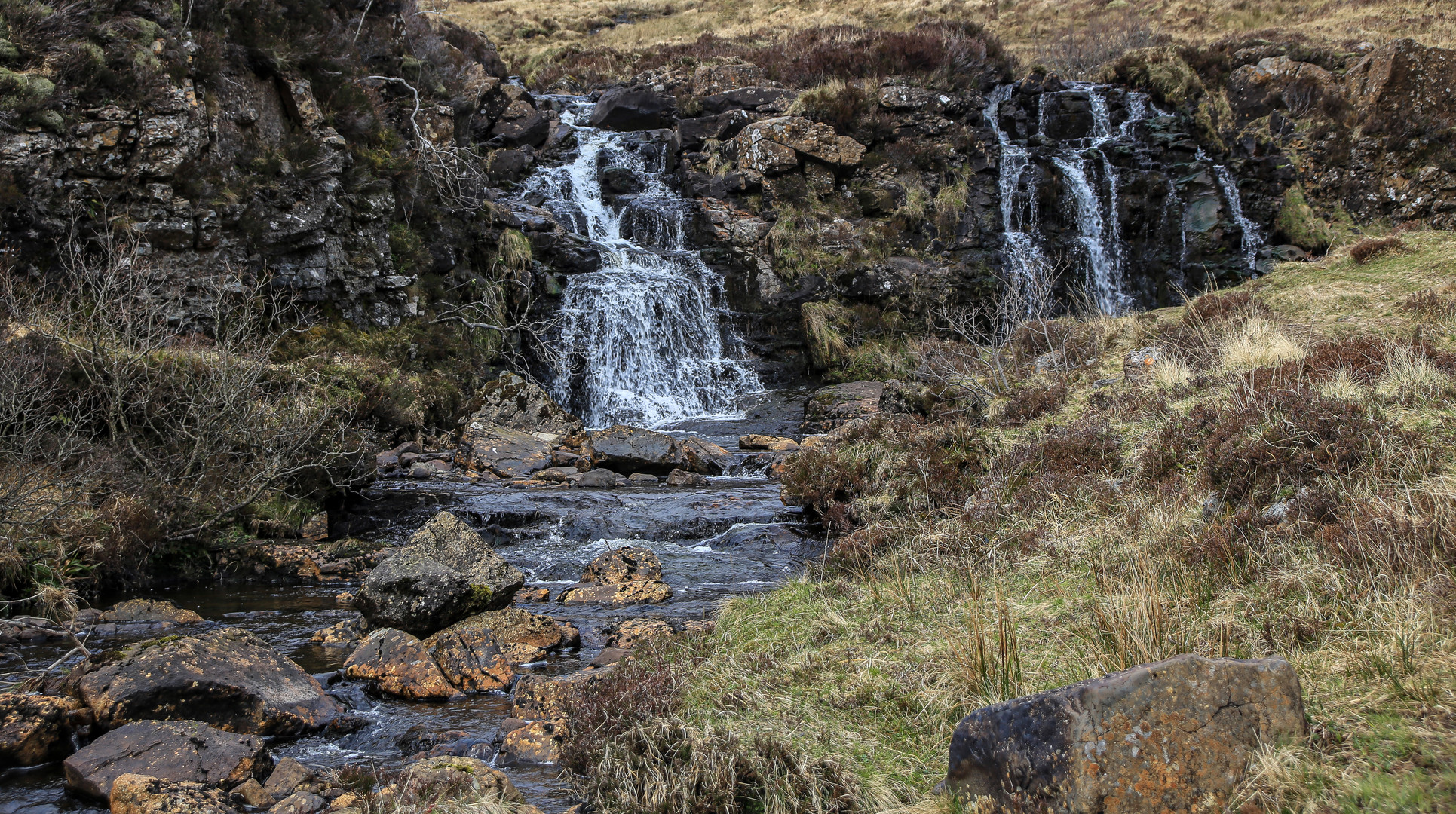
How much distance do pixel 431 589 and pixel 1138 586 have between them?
4.91 metres

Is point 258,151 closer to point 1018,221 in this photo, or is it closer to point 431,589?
point 431,589

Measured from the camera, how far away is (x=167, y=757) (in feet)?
13.1

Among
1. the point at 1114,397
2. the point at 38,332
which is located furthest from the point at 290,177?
the point at 1114,397

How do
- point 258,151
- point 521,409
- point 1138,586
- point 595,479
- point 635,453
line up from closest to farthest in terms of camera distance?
1. point 1138,586
2. point 595,479
3. point 635,453
4. point 258,151
5. point 521,409

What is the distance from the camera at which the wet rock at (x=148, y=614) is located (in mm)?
6602

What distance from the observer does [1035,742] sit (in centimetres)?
259

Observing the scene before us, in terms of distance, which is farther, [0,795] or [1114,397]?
[1114,397]

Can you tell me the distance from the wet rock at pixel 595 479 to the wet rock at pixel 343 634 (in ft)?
18.2

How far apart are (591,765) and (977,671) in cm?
188

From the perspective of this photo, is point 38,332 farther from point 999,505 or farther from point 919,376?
point 919,376

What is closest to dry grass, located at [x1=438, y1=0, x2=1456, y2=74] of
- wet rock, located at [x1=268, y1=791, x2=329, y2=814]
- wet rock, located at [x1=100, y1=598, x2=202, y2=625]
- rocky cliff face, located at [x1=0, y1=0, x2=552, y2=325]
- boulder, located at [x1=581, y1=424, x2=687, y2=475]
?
rocky cliff face, located at [x1=0, y1=0, x2=552, y2=325]

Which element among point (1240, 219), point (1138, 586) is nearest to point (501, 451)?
point (1138, 586)

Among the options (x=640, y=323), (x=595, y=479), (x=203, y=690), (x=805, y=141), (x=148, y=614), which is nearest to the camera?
(x=203, y=690)

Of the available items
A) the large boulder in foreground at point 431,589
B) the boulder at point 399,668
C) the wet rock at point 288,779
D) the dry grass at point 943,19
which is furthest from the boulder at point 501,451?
the dry grass at point 943,19
